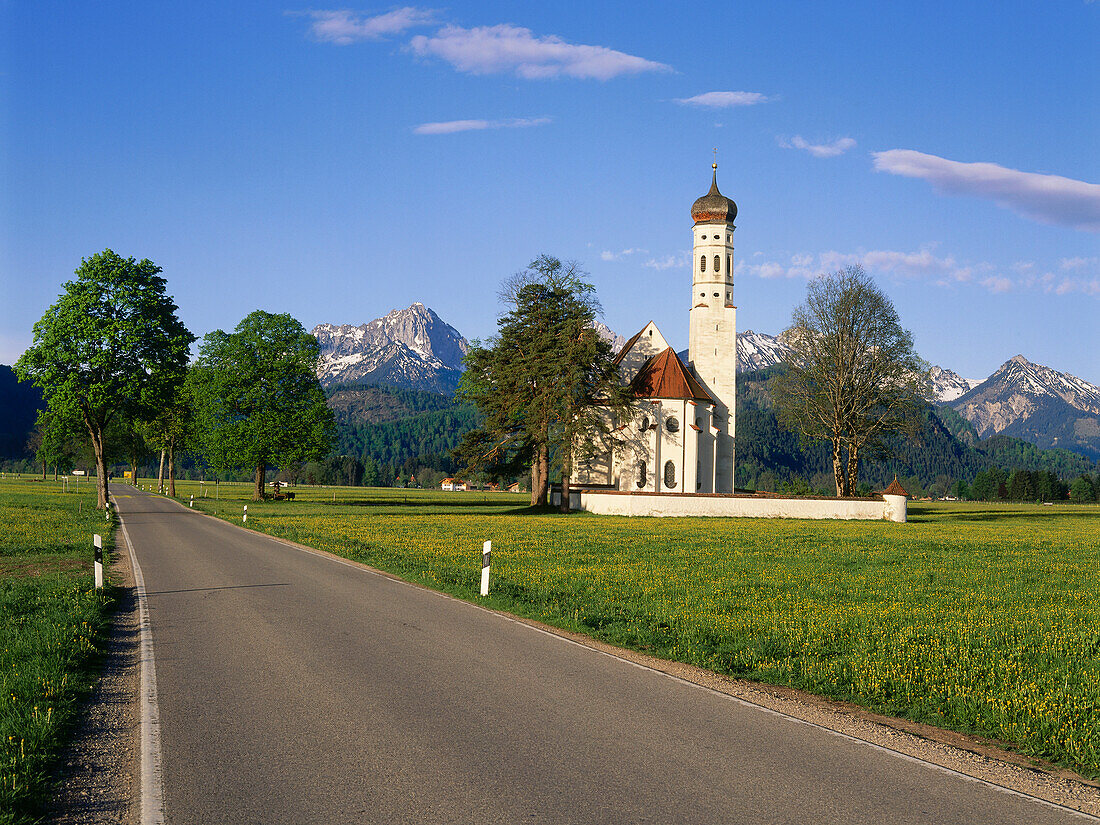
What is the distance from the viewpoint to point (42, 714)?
733 cm

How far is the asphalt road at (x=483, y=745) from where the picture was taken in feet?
18.3

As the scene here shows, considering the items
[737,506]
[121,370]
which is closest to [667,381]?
[737,506]

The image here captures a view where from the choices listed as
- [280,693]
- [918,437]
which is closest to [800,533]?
[918,437]

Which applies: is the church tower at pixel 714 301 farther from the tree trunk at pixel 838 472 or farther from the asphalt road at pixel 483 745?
the asphalt road at pixel 483 745

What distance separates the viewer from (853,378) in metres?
54.1

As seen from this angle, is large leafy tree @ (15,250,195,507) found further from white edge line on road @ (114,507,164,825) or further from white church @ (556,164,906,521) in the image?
white edge line on road @ (114,507,164,825)

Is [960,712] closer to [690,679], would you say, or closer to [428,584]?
[690,679]

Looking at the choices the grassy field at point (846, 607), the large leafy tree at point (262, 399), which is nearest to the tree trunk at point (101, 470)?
the large leafy tree at point (262, 399)

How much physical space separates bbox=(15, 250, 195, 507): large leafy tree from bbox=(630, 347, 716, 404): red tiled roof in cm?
2957

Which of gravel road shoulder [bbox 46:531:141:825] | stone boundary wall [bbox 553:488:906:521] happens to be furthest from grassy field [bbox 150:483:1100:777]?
stone boundary wall [bbox 553:488:906:521]

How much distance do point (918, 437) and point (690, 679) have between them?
48.9 meters

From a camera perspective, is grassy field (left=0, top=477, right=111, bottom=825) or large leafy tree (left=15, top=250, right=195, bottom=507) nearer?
grassy field (left=0, top=477, right=111, bottom=825)

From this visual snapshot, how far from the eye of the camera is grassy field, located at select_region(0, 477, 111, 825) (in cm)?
604

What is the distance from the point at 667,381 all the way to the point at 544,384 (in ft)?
42.7
